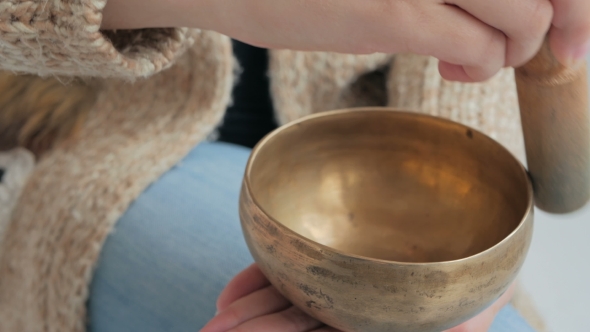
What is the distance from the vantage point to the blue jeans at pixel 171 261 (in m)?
0.50

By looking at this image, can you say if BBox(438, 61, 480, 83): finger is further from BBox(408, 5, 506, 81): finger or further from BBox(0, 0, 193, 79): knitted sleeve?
BBox(0, 0, 193, 79): knitted sleeve

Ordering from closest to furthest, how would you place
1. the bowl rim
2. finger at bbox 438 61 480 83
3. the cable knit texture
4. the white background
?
the bowl rim → finger at bbox 438 61 480 83 → the cable knit texture → the white background

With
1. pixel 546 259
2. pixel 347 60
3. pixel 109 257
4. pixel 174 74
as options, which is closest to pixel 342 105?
pixel 347 60

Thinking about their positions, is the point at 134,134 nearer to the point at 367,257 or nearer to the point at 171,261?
the point at 171,261

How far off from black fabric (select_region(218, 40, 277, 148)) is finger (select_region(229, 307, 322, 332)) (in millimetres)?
365

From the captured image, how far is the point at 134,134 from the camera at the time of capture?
25.1 inches

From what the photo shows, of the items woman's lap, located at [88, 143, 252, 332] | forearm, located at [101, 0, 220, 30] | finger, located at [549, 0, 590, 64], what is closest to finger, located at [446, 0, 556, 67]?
finger, located at [549, 0, 590, 64]

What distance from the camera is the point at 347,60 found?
0.63 metres

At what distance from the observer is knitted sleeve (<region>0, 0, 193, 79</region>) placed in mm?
370

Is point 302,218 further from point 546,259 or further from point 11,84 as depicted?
point 546,259

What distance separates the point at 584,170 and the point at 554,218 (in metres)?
0.64

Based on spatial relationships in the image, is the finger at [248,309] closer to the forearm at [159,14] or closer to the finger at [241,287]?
the finger at [241,287]

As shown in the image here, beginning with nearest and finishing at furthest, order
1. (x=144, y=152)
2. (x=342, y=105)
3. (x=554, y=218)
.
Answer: (x=144, y=152) < (x=342, y=105) < (x=554, y=218)

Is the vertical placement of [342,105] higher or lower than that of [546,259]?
higher
